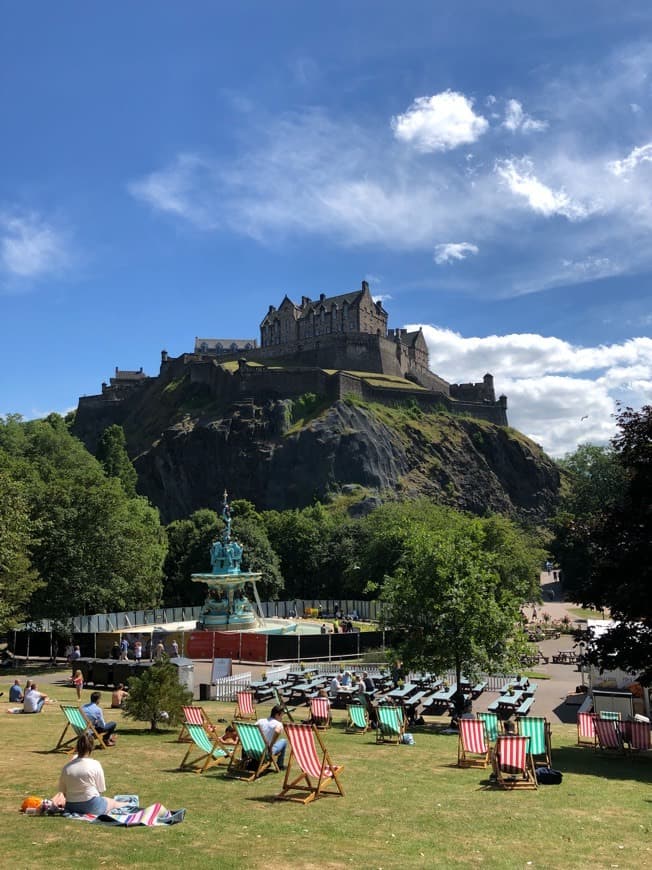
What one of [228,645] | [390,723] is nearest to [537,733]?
[390,723]

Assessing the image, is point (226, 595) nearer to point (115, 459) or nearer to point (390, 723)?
point (390, 723)

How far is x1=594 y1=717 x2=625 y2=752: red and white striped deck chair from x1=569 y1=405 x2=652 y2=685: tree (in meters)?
1.21

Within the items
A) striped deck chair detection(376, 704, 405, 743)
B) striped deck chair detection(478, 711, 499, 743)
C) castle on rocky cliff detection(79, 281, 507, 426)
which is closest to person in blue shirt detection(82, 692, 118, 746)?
striped deck chair detection(376, 704, 405, 743)

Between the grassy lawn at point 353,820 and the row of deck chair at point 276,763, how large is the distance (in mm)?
232

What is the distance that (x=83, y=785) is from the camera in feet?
25.8

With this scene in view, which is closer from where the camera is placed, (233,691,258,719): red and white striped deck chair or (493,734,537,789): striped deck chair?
(493,734,537,789): striped deck chair

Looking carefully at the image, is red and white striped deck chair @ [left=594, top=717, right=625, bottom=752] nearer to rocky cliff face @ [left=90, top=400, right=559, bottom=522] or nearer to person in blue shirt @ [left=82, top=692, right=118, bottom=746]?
person in blue shirt @ [left=82, top=692, right=118, bottom=746]

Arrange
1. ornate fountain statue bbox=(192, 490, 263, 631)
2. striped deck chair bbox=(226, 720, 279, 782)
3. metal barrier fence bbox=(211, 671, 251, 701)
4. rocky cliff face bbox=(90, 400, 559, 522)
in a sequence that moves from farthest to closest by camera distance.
Answer: rocky cliff face bbox=(90, 400, 559, 522) < ornate fountain statue bbox=(192, 490, 263, 631) < metal barrier fence bbox=(211, 671, 251, 701) < striped deck chair bbox=(226, 720, 279, 782)

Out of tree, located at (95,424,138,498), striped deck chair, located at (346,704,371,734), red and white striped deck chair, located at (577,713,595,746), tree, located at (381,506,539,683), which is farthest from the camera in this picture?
tree, located at (95,424,138,498)

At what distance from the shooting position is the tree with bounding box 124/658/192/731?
14.3 metres

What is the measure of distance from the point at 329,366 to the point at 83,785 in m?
109

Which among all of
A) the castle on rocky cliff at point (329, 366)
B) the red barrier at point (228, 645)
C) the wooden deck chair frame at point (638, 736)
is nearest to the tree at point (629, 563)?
the wooden deck chair frame at point (638, 736)

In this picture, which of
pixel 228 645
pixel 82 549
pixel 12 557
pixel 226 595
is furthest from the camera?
pixel 226 595

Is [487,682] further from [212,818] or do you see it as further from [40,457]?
[40,457]
